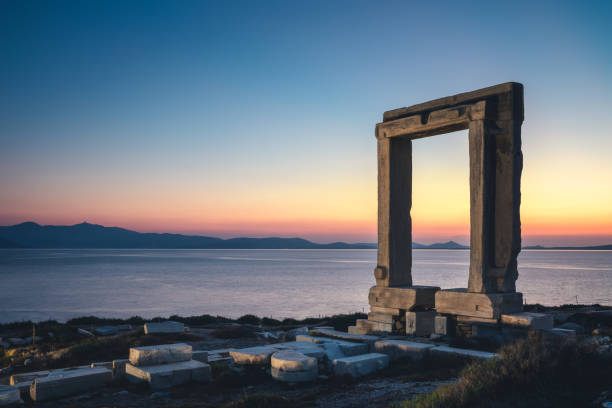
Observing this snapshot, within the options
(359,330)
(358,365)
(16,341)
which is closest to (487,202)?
(359,330)

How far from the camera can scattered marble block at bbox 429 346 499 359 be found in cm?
823

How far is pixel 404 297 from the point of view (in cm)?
1169

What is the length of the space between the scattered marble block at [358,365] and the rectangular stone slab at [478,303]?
274 cm

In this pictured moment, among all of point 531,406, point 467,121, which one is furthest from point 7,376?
point 467,121

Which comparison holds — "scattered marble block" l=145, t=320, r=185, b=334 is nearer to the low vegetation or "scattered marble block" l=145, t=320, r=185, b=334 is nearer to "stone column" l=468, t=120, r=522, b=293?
"stone column" l=468, t=120, r=522, b=293

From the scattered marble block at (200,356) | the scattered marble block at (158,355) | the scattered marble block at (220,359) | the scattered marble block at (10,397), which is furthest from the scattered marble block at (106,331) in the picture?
the scattered marble block at (10,397)

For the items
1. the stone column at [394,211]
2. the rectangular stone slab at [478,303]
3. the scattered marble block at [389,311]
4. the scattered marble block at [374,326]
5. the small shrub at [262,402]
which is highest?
the stone column at [394,211]

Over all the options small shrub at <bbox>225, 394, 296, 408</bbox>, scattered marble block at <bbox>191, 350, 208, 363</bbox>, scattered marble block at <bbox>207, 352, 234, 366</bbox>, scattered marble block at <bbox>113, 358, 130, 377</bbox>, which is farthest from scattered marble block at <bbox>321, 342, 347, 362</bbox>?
scattered marble block at <bbox>113, 358, 130, 377</bbox>

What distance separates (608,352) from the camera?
6918mm

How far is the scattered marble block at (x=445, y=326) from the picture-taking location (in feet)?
35.0

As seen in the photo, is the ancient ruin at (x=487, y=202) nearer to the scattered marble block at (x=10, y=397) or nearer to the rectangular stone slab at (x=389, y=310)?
the rectangular stone slab at (x=389, y=310)

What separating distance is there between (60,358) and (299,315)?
2335 centimetres

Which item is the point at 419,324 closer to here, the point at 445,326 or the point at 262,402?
the point at 445,326

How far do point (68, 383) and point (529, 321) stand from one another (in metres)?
8.04
